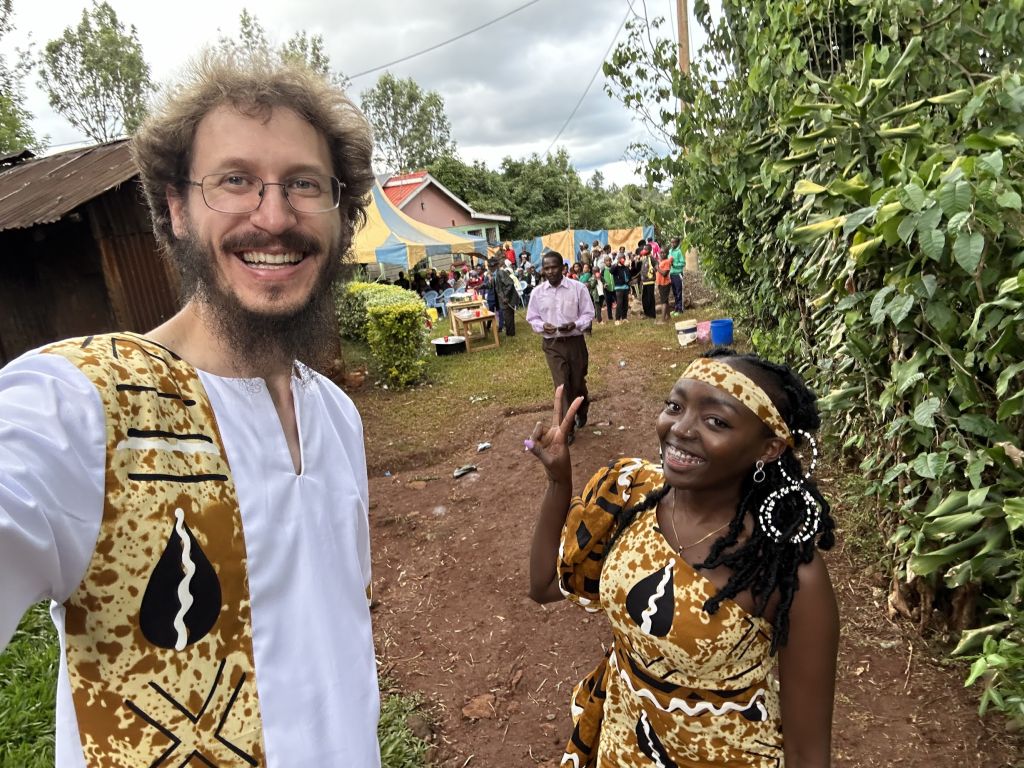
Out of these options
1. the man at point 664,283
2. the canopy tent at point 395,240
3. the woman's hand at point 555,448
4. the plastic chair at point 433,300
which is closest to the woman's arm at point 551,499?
the woman's hand at point 555,448

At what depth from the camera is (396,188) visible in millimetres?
31391

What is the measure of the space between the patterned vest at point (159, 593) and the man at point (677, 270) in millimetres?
13323

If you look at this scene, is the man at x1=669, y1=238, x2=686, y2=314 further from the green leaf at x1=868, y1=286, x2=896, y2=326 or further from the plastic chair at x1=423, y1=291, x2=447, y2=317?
the green leaf at x1=868, y1=286, x2=896, y2=326

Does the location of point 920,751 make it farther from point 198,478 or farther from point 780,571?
point 198,478

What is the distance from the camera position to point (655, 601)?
1599mm

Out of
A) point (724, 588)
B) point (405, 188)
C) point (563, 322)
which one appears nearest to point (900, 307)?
point (724, 588)

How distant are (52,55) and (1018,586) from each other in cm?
3931

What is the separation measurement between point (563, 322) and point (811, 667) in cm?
541

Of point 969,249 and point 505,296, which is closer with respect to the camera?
point 969,249

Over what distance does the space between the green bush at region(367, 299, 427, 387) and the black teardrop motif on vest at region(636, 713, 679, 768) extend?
326 inches

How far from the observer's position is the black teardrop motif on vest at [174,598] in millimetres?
1008

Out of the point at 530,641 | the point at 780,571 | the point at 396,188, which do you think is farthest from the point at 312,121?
the point at 396,188

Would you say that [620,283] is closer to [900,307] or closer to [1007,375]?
[900,307]

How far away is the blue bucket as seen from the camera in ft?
29.5
